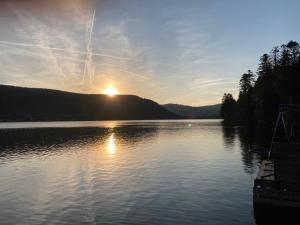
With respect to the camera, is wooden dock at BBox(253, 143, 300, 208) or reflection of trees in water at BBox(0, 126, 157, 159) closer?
wooden dock at BBox(253, 143, 300, 208)

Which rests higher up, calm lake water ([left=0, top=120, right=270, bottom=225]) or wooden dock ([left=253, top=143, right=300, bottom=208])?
wooden dock ([left=253, top=143, right=300, bottom=208])

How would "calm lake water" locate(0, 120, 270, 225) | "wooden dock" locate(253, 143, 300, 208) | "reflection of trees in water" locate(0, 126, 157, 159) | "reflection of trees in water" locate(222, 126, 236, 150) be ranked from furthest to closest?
"reflection of trees in water" locate(222, 126, 236, 150)
"reflection of trees in water" locate(0, 126, 157, 159)
"calm lake water" locate(0, 120, 270, 225)
"wooden dock" locate(253, 143, 300, 208)

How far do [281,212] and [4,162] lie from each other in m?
43.1

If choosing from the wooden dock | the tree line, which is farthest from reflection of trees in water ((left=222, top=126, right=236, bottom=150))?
the wooden dock

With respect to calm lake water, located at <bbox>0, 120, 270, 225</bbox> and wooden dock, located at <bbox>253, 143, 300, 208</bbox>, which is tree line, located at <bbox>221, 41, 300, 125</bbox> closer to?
calm lake water, located at <bbox>0, 120, 270, 225</bbox>

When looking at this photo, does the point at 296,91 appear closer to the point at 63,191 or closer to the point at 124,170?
the point at 124,170

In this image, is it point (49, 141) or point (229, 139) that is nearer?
point (229, 139)

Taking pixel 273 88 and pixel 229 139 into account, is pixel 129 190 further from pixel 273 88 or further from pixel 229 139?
pixel 273 88

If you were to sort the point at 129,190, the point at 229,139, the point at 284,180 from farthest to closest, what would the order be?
the point at 229,139 → the point at 129,190 → the point at 284,180

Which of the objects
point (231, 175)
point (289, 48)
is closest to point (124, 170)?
point (231, 175)

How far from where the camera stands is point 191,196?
102 feet

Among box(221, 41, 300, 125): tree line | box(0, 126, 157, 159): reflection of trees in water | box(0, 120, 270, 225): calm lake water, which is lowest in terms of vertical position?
box(0, 120, 270, 225): calm lake water

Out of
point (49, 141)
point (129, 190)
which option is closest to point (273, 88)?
point (49, 141)

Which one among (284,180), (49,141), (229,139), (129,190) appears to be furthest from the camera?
(49,141)
